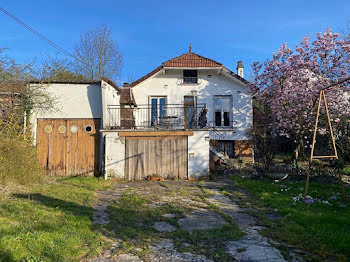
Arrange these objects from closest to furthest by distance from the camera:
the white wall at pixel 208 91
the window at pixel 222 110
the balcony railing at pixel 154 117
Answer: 1. the balcony railing at pixel 154 117
2. the white wall at pixel 208 91
3. the window at pixel 222 110

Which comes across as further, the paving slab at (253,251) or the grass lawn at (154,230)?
the grass lawn at (154,230)

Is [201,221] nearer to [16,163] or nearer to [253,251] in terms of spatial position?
[253,251]

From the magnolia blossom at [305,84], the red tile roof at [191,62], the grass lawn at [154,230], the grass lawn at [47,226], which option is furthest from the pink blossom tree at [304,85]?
the grass lawn at [47,226]

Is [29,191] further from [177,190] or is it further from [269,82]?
[269,82]

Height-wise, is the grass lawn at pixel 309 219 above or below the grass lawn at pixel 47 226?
below

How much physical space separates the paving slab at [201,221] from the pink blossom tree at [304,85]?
27.6 feet

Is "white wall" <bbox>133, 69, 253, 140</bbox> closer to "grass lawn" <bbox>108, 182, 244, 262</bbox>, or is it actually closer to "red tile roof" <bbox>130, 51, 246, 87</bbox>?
"red tile roof" <bbox>130, 51, 246, 87</bbox>

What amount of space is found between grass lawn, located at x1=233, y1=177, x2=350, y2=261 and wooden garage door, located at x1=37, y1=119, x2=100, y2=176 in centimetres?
661

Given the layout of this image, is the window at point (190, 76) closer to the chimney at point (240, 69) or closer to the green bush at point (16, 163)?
the chimney at point (240, 69)

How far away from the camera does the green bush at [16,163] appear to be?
827cm

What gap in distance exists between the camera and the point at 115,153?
39.3 feet

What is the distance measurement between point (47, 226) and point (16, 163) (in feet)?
14.1

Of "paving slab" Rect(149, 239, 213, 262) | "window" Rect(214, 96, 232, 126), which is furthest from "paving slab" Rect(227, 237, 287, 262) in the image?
"window" Rect(214, 96, 232, 126)

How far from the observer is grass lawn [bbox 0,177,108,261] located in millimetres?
4098
